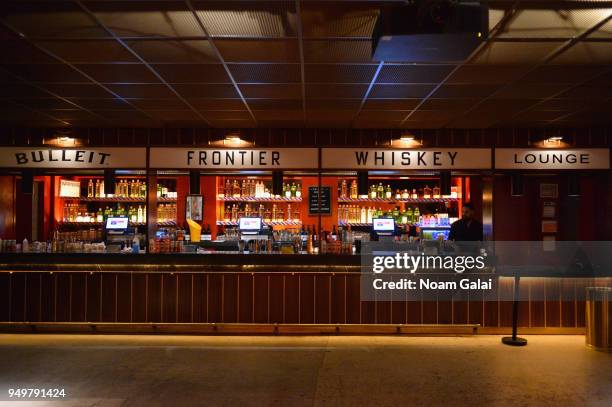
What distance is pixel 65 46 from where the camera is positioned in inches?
192

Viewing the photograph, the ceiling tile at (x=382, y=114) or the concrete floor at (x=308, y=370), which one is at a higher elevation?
the ceiling tile at (x=382, y=114)

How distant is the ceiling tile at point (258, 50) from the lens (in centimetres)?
475

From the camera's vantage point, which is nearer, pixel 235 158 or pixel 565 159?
pixel 565 159

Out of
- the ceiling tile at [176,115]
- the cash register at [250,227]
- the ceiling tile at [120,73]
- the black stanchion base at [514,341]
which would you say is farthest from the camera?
the cash register at [250,227]

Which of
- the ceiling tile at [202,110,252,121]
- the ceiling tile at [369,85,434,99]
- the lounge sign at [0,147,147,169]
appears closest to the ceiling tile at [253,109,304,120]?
the ceiling tile at [202,110,252,121]

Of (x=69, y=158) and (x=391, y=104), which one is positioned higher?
(x=391, y=104)

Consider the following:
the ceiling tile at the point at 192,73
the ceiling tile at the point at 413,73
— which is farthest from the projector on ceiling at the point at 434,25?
the ceiling tile at the point at 192,73

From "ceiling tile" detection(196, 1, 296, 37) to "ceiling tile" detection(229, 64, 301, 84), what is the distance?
0.88 metres

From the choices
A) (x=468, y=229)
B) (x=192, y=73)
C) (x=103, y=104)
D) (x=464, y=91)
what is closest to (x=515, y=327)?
(x=468, y=229)

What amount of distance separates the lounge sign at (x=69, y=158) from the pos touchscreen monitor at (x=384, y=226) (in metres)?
4.61

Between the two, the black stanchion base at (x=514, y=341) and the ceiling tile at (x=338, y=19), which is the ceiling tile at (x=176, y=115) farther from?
the black stanchion base at (x=514, y=341)

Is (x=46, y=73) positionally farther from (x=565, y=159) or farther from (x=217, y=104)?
(x=565, y=159)

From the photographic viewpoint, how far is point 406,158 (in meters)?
8.84

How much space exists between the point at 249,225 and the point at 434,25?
7.67m
